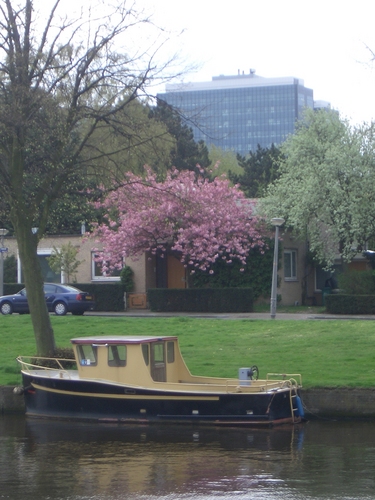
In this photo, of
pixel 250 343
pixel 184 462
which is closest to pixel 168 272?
pixel 250 343

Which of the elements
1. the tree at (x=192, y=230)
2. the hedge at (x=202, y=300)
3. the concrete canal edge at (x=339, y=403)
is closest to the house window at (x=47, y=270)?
the tree at (x=192, y=230)

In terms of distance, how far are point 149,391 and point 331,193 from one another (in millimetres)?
24089

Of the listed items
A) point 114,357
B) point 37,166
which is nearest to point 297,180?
point 37,166

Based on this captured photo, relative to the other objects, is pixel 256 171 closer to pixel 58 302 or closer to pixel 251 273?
pixel 251 273

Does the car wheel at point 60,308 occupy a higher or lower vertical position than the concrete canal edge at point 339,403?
higher

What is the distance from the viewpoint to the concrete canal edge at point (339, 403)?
15852 mm

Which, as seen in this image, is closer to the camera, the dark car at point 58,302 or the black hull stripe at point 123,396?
the black hull stripe at point 123,396

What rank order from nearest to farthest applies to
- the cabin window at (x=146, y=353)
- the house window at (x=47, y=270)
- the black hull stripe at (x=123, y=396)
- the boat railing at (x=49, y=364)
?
the black hull stripe at (x=123, y=396)
the cabin window at (x=146, y=353)
the boat railing at (x=49, y=364)
the house window at (x=47, y=270)

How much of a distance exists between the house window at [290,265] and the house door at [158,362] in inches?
971

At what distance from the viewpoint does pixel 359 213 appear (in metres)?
37.3

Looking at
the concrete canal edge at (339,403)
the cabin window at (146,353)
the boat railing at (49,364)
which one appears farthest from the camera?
the boat railing at (49,364)

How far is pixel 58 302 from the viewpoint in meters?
35.8

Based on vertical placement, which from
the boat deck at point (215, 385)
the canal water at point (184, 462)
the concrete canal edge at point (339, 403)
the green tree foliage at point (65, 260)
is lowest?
the canal water at point (184, 462)

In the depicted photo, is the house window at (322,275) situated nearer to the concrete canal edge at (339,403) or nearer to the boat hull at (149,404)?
the concrete canal edge at (339,403)
